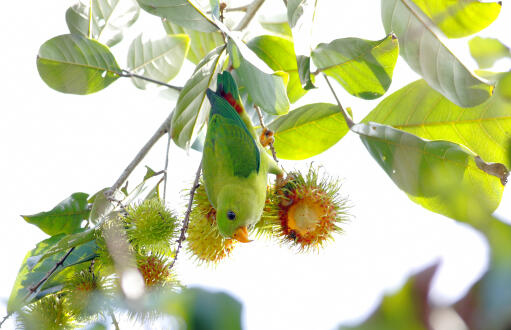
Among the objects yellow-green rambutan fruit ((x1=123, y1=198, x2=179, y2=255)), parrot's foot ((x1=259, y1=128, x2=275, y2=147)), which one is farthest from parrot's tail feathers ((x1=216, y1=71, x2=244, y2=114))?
yellow-green rambutan fruit ((x1=123, y1=198, x2=179, y2=255))

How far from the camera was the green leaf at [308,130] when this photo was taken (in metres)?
1.50

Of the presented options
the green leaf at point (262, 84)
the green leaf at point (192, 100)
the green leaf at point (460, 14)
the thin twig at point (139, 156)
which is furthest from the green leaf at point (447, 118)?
the thin twig at point (139, 156)

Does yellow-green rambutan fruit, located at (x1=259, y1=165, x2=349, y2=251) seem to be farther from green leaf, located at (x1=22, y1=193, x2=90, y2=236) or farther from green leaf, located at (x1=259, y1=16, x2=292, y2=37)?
green leaf, located at (x1=259, y1=16, x2=292, y2=37)

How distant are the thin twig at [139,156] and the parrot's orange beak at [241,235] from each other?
409 mm

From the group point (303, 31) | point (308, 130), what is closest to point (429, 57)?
point (303, 31)

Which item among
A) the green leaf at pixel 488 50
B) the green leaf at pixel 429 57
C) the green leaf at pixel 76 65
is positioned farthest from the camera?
the green leaf at pixel 76 65

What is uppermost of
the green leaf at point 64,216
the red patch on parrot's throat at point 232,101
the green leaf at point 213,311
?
the green leaf at point 213,311

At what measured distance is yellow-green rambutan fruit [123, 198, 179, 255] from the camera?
1.25 meters

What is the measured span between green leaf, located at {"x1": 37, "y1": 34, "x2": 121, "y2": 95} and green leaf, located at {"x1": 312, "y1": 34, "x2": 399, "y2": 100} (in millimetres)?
811

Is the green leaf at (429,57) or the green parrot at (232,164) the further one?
the green parrot at (232,164)

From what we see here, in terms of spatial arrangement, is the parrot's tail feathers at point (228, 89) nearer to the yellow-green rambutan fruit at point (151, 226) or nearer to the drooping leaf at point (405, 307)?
the yellow-green rambutan fruit at point (151, 226)

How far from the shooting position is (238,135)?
140cm

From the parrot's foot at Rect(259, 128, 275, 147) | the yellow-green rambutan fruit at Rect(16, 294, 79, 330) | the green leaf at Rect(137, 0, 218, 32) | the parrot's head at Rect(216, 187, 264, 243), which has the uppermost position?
the green leaf at Rect(137, 0, 218, 32)

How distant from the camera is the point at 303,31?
3.72 feet
